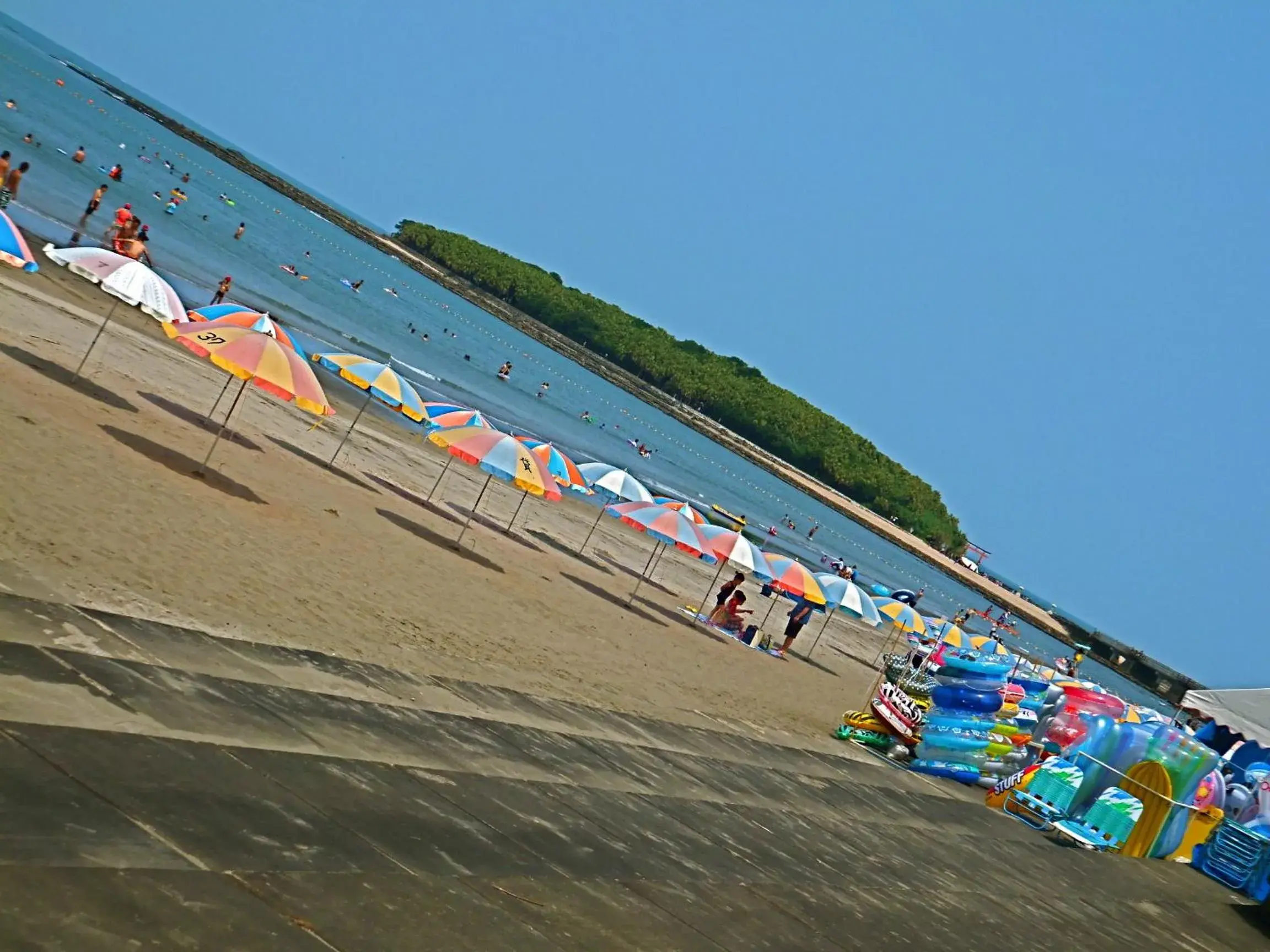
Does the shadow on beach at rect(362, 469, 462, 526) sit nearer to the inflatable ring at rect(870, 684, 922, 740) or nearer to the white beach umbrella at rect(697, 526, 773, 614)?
the white beach umbrella at rect(697, 526, 773, 614)

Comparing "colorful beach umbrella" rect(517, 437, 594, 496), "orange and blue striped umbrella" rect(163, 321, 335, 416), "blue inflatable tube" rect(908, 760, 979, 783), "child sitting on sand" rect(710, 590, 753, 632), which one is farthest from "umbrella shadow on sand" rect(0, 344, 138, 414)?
"child sitting on sand" rect(710, 590, 753, 632)

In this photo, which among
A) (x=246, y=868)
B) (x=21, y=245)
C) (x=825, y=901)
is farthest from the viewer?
(x=21, y=245)

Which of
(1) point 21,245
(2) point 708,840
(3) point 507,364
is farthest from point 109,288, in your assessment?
(3) point 507,364

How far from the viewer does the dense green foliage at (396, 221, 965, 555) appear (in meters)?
160

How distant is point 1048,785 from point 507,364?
57.7 meters

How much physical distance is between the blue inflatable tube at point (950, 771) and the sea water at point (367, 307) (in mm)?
21608

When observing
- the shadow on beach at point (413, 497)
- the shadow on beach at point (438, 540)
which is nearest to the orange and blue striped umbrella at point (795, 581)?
the shadow on beach at point (413, 497)

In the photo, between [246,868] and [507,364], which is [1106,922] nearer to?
[246,868]

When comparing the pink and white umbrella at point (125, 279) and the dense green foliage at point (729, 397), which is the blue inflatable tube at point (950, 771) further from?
the dense green foliage at point (729, 397)

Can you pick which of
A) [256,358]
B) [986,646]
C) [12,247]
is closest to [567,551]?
[256,358]

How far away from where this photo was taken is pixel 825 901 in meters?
7.46

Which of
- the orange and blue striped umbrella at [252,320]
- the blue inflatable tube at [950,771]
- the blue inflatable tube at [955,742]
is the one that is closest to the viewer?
the blue inflatable tube at [950,771]

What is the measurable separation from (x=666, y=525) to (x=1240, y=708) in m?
10.9

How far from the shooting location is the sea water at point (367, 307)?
1893 inches
